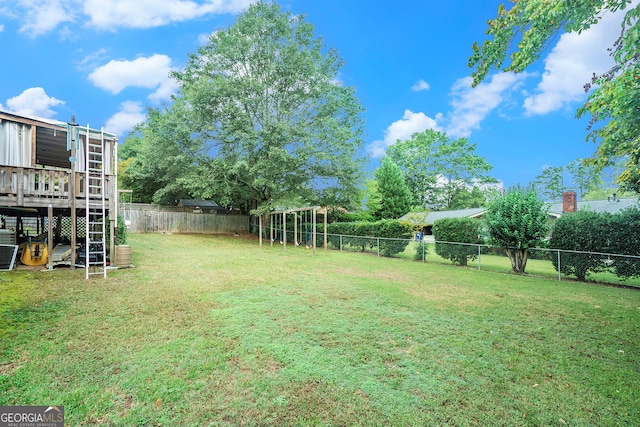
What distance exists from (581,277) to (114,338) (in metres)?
12.3

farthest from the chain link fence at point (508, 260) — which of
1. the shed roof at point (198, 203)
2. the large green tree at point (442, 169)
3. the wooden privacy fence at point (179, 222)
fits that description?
the large green tree at point (442, 169)

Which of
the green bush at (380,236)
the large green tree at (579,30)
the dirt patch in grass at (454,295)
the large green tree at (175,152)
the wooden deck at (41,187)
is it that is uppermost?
the large green tree at (175,152)

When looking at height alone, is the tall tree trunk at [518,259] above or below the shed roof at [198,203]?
below

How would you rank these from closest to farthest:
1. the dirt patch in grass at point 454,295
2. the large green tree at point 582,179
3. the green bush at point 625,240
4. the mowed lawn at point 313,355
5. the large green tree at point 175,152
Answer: the mowed lawn at point 313,355
the dirt patch in grass at point 454,295
the green bush at point 625,240
the large green tree at point 175,152
the large green tree at point 582,179

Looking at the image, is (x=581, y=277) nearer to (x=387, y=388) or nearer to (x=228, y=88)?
(x=387, y=388)

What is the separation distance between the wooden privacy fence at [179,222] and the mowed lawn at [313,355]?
50.9ft

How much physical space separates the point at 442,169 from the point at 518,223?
1244 inches

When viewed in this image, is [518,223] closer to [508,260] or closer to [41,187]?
[508,260]

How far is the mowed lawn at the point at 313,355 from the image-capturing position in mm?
2633

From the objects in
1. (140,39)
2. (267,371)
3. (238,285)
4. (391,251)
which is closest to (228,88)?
(391,251)

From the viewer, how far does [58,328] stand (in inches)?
173

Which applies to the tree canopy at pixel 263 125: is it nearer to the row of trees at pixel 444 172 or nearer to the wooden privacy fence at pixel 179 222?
the wooden privacy fence at pixel 179 222

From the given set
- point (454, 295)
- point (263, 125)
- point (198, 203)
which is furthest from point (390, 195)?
point (454, 295)

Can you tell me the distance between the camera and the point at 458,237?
13.3 meters
